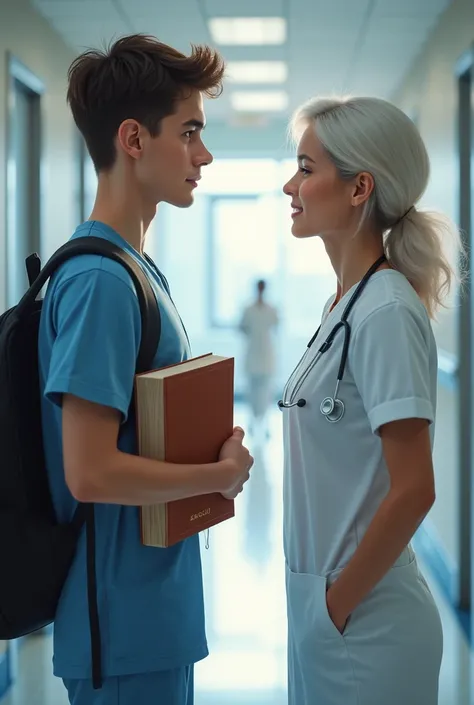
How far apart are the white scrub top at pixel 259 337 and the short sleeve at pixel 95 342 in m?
6.46

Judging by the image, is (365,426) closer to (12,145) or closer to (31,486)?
(31,486)

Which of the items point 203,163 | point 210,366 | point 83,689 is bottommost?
point 83,689

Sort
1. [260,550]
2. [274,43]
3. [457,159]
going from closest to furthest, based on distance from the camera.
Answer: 1. [457,159]
2. [260,550]
3. [274,43]

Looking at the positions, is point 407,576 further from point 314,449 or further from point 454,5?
point 454,5

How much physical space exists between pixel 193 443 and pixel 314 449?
218 mm

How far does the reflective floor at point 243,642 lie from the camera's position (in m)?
2.71

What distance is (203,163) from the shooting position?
1.35 meters

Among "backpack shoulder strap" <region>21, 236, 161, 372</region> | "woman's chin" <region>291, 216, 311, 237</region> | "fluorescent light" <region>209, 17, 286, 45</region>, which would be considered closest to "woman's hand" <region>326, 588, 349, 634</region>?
"backpack shoulder strap" <region>21, 236, 161, 372</region>

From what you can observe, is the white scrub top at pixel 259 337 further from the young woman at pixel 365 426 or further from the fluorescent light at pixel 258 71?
the young woman at pixel 365 426

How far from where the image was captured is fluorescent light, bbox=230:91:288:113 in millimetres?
6990

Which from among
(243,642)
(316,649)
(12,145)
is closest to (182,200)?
(316,649)

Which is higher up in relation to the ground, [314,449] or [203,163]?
[203,163]

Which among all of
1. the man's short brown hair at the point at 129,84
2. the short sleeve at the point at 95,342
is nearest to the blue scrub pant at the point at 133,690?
the short sleeve at the point at 95,342

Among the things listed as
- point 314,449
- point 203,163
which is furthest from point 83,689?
point 203,163
